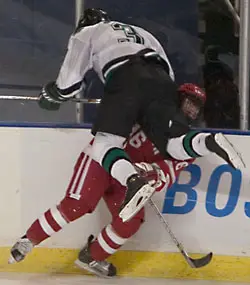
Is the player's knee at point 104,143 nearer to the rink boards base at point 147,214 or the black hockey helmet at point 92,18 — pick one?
the rink boards base at point 147,214

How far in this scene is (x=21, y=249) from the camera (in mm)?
2807

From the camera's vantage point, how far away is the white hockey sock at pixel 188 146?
2604 millimetres

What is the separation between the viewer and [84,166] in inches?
110

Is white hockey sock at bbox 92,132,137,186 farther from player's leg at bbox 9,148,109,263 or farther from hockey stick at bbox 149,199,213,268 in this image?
hockey stick at bbox 149,199,213,268

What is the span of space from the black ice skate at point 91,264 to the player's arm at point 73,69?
546mm

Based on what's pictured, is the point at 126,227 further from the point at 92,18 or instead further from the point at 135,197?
the point at 92,18

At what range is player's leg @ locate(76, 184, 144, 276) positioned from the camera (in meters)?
2.82

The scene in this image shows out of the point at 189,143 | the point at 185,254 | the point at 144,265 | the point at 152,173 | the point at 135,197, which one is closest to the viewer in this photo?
the point at 135,197

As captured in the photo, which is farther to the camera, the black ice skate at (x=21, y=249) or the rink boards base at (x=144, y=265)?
the rink boards base at (x=144, y=265)

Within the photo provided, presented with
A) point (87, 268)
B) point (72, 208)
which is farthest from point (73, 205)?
point (87, 268)

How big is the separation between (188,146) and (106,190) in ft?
1.28

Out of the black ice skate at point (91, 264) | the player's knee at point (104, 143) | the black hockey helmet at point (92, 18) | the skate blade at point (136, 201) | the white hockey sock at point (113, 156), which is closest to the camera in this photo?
the skate blade at point (136, 201)

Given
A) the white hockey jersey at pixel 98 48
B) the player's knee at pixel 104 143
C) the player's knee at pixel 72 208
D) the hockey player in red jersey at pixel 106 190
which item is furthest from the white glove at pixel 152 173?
the white hockey jersey at pixel 98 48

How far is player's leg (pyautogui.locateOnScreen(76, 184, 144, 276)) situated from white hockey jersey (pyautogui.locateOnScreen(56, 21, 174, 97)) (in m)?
0.41
